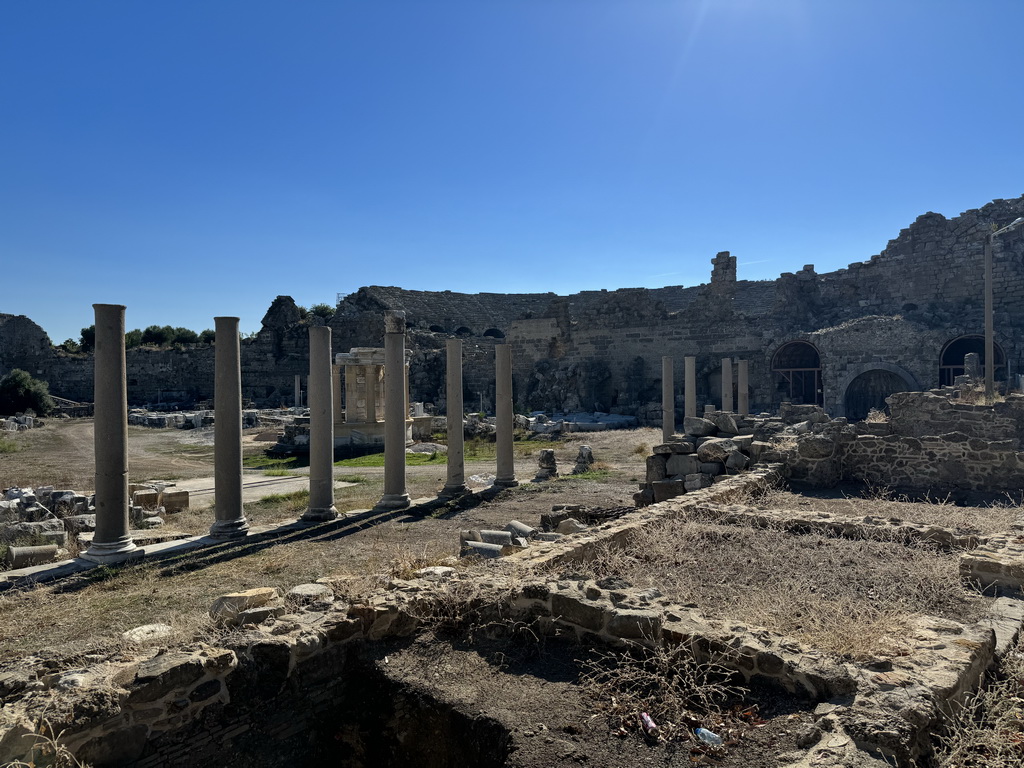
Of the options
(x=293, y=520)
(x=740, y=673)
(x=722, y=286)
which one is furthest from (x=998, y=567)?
(x=722, y=286)

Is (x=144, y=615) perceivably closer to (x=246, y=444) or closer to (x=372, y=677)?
(x=372, y=677)

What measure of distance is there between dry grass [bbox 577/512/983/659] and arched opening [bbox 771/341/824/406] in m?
24.4

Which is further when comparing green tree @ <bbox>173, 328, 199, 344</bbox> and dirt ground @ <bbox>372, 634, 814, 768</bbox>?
green tree @ <bbox>173, 328, 199, 344</bbox>

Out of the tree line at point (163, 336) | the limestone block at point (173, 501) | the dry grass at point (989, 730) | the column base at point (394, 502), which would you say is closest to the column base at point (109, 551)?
the limestone block at point (173, 501)

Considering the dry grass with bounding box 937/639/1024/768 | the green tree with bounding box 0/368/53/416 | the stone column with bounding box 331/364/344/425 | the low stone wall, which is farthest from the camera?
the green tree with bounding box 0/368/53/416

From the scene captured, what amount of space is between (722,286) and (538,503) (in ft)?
80.4

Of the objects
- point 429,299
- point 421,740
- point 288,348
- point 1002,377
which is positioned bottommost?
point 421,740

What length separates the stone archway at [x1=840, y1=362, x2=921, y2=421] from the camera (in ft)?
89.1

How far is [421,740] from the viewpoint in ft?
14.4

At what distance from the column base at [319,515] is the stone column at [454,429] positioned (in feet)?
9.55

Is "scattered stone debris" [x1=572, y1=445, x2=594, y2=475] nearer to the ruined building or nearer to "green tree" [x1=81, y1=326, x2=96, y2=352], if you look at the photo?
the ruined building

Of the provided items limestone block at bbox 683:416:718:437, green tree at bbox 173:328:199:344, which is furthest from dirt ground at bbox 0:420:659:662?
green tree at bbox 173:328:199:344

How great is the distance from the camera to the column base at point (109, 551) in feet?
27.8

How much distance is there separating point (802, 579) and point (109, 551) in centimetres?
817
